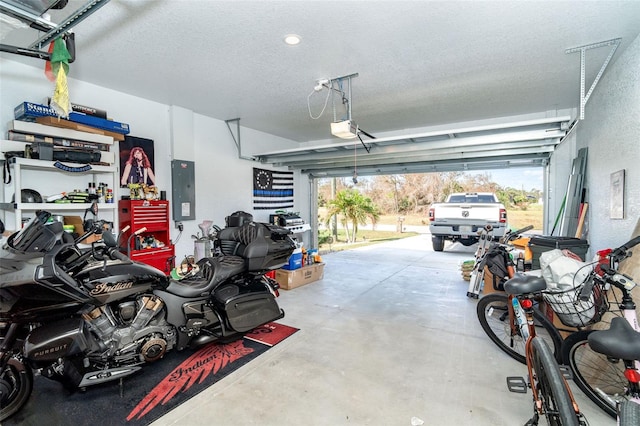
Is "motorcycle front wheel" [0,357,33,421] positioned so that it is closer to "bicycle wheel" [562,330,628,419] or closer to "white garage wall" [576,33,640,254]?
"bicycle wheel" [562,330,628,419]

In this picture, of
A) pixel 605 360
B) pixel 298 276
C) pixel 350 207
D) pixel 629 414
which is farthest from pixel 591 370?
pixel 350 207

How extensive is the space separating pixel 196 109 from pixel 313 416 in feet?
15.2

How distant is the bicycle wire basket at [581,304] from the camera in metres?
2.04

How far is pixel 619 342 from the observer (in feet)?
4.21

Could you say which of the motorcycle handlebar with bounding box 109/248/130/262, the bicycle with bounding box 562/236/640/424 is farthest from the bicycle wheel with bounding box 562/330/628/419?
the motorcycle handlebar with bounding box 109/248/130/262

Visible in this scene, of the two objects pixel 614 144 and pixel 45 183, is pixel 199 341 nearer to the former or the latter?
pixel 45 183

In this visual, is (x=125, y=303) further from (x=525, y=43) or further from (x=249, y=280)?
(x=525, y=43)

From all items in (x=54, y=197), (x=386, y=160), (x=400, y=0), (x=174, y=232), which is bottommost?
(x=174, y=232)

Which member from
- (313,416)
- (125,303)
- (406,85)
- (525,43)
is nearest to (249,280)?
(125,303)

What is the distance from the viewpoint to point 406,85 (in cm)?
385

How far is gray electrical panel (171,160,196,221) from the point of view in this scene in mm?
4637

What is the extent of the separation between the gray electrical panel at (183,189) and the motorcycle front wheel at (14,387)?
9.55ft

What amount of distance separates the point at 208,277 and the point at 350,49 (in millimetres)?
2548

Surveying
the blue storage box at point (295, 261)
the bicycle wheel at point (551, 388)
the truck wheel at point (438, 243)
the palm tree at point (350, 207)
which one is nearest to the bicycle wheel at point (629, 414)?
the bicycle wheel at point (551, 388)
